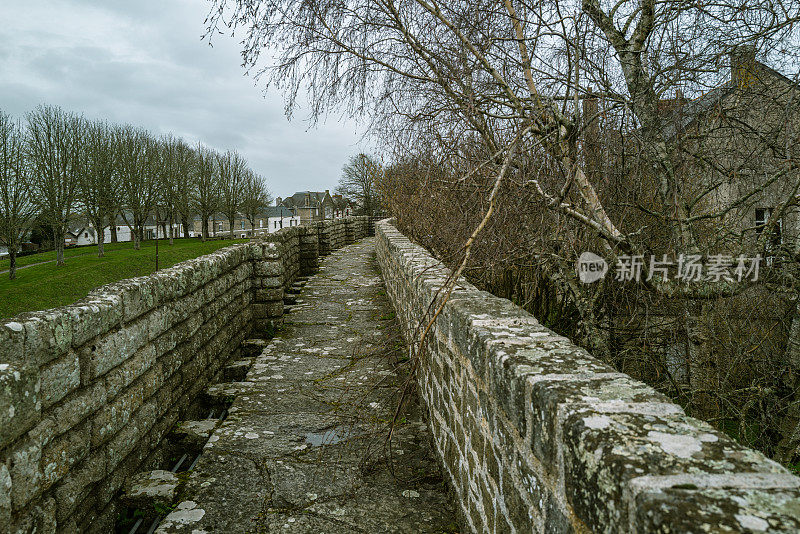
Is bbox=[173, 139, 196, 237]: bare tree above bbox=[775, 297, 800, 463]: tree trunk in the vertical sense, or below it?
above

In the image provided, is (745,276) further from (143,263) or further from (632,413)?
(143,263)

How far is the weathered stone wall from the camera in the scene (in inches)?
36.8

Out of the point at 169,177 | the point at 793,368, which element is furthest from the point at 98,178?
the point at 793,368

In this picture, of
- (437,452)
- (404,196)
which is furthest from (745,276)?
(404,196)

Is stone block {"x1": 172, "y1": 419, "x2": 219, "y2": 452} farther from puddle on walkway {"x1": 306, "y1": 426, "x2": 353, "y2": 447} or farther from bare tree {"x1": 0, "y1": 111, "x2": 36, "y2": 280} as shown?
bare tree {"x1": 0, "y1": 111, "x2": 36, "y2": 280}

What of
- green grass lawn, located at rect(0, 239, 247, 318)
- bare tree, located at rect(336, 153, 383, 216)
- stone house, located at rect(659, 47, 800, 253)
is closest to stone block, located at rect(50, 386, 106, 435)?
stone house, located at rect(659, 47, 800, 253)

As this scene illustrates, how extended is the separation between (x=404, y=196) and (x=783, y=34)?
6.75m

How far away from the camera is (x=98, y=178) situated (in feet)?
104

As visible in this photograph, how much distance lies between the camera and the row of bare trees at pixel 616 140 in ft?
10.9

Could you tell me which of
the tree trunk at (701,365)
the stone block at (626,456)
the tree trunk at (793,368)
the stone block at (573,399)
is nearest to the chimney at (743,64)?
the tree trunk at (793,368)

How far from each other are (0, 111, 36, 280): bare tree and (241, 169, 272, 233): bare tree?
22275 mm

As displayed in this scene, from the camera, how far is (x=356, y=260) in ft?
50.0

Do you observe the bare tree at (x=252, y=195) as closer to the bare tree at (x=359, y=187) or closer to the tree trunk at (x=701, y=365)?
the bare tree at (x=359, y=187)

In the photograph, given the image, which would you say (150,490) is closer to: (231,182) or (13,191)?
(13,191)
